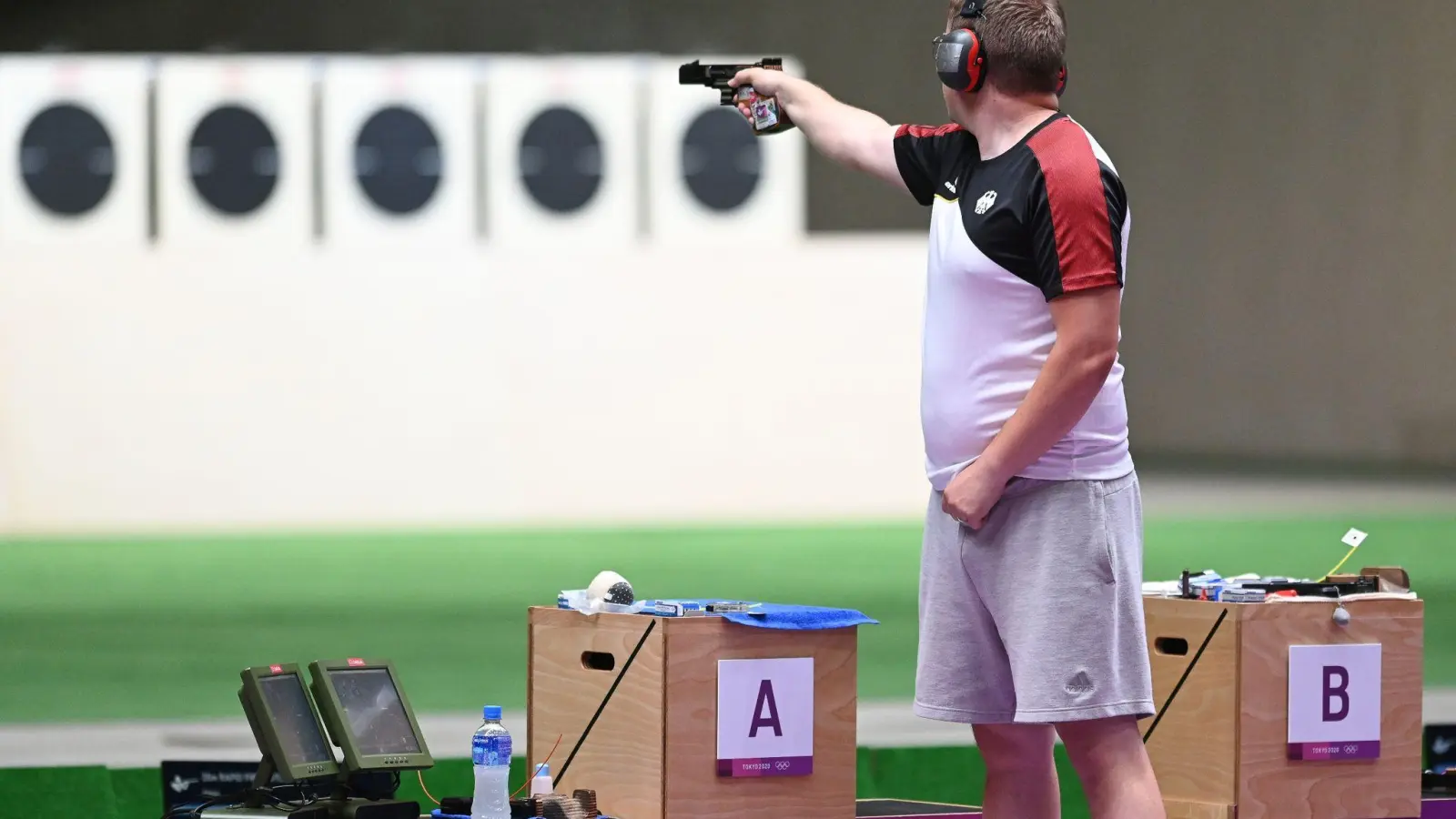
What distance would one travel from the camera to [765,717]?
268 centimetres

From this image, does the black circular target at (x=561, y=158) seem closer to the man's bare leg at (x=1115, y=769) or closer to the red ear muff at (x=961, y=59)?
the red ear muff at (x=961, y=59)

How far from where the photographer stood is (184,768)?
3.12 meters

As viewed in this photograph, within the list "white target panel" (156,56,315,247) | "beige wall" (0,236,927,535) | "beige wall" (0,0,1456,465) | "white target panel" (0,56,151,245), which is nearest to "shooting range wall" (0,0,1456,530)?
"beige wall" (0,0,1456,465)

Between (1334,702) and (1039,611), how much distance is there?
3.50 ft

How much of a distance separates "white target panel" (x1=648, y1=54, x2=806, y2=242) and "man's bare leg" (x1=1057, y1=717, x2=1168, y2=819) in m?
3.47

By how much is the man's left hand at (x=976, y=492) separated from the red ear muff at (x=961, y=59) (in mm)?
467

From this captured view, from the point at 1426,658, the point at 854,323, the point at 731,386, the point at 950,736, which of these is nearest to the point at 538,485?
the point at 731,386

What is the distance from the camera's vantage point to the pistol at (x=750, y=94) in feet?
8.73

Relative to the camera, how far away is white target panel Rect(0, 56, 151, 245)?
5.36m

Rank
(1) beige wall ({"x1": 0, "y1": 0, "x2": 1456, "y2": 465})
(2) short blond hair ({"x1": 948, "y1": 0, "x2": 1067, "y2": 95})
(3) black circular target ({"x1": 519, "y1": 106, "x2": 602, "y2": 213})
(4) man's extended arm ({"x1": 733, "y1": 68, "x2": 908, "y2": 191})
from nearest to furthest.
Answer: (2) short blond hair ({"x1": 948, "y1": 0, "x2": 1067, "y2": 95}) < (4) man's extended arm ({"x1": 733, "y1": 68, "x2": 908, "y2": 191}) < (3) black circular target ({"x1": 519, "y1": 106, "x2": 602, "y2": 213}) < (1) beige wall ({"x1": 0, "y1": 0, "x2": 1456, "y2": 465})

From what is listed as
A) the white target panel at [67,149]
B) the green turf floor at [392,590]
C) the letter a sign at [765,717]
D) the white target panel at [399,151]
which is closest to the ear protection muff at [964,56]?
the letter a sign at [765,717]

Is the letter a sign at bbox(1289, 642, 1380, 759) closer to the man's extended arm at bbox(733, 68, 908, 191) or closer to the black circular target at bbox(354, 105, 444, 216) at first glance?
the man's extended arm at bbox(733, 68, 908, 191)

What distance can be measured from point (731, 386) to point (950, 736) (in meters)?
1.48

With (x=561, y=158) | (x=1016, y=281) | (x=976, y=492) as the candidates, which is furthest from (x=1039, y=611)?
(x=561, y=158)
